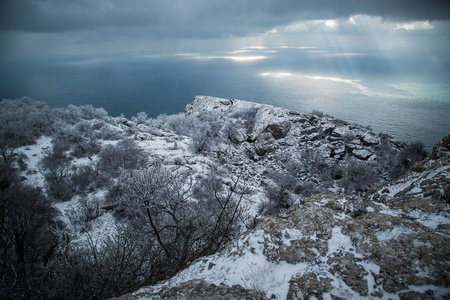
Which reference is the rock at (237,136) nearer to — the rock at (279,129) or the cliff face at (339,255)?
the rock at (279,129)

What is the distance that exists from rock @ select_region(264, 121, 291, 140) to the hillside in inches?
8.1

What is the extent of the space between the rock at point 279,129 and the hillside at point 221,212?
0.68 ft

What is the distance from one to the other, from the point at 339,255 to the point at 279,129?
3313cm

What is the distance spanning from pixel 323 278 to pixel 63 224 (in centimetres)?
1465

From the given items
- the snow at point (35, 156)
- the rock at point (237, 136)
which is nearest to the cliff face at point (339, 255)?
the snow at point (35, 156)

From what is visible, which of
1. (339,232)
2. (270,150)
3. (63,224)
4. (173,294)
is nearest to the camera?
(173,294)

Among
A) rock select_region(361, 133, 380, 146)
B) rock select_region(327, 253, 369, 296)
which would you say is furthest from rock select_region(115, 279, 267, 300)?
rock select_region(361, 133, 380, 146)

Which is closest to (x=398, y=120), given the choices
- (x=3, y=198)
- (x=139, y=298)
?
(x=139, y=298)

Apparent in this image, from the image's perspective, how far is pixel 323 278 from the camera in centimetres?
312

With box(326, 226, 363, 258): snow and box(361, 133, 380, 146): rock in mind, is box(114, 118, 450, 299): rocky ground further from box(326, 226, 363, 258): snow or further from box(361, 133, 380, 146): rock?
box(361, 133, 380, 146): rock

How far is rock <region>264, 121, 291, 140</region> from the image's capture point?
113ft

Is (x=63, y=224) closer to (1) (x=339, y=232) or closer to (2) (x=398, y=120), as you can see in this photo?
(1) (x=339, y=232)

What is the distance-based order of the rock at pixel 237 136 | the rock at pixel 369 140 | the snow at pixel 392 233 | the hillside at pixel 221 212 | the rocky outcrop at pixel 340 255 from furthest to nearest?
the rock at pixel 237 136 < the rock at pixel 369 140 < the snow at pixel 392 233 < the hillside at pixel 221 212 < the rocky outcrop at pixel 340 255

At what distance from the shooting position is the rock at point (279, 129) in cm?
3453
